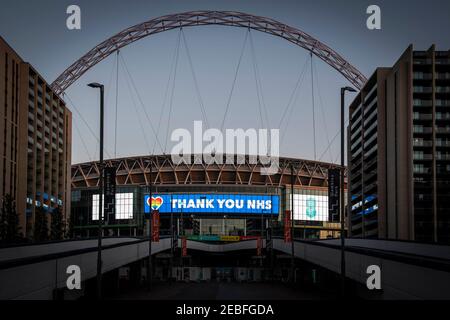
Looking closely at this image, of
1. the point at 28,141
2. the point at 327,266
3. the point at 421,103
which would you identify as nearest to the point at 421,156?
the point at 421,103

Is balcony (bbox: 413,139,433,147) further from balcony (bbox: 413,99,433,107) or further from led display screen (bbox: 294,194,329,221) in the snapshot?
led display screen (bbox: 294,194,329,221)

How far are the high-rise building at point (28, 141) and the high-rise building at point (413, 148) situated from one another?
73116mm

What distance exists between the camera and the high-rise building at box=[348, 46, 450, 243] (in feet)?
428

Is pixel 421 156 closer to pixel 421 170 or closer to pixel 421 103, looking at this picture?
pixel 421 170

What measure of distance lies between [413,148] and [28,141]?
286 ft

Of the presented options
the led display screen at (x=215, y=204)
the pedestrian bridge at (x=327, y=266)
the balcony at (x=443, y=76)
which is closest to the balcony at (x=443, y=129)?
the balcony at (x=443, y=76)

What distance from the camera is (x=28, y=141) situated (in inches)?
6284

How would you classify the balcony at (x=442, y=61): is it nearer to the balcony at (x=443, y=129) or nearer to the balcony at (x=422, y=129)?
the balcony at (x=443, y=129)

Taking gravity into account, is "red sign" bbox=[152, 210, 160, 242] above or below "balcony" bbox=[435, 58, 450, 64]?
below

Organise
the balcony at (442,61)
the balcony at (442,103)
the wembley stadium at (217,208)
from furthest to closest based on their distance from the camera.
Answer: the wembley stadium at (217,208) → the balcony at (442,61) → the balcony at (442,103)

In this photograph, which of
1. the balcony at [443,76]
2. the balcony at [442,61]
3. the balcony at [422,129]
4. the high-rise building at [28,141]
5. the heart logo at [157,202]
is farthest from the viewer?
the heart logo at [157,202]

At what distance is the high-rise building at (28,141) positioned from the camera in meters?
144

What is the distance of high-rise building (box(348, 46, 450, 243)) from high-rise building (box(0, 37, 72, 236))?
73.1m

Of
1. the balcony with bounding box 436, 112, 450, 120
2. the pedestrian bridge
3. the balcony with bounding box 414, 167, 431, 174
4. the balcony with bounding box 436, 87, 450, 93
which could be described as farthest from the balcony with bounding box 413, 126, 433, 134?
the pedestrian bridge
